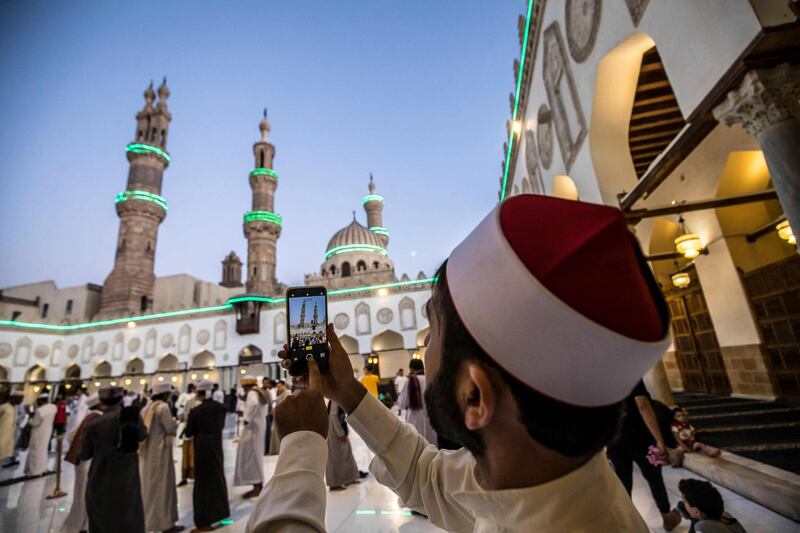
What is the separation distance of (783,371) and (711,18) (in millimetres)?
6159

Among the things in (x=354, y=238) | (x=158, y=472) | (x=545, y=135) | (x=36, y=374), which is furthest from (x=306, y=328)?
(x=36, y=374)

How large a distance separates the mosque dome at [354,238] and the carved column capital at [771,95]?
25.5 meters

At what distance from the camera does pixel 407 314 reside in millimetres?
20094

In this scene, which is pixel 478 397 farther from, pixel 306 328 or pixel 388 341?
pixel 388 341

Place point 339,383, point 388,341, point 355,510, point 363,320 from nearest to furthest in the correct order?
1. point 339,383
2. point 355,510
3. point 363,320
4. point 388,341

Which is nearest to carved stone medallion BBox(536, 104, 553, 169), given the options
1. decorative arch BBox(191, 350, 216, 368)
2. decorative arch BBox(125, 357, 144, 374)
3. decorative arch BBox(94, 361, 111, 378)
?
decorative arch BBox(191, 350, 216, 368)

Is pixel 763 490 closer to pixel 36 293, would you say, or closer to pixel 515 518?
pixel 515 518

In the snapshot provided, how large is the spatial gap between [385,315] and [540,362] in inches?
783

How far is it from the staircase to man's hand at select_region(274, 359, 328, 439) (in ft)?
14.2

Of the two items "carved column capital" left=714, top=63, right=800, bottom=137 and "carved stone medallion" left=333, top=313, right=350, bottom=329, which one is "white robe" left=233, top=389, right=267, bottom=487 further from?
"carved stone medallion" left=333, top=313, right=350, bottom=329

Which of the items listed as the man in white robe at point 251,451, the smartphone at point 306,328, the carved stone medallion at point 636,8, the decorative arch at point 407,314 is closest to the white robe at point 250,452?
the man in white robe at point 251,451

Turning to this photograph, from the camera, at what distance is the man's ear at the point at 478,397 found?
68 cm

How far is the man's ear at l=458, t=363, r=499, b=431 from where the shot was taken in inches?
26.9

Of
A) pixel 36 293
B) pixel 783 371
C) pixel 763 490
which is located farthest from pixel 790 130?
pixel 36 293
